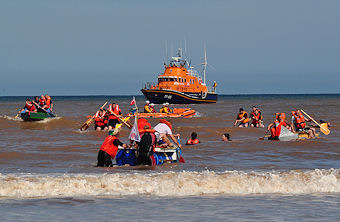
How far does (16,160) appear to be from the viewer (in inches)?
661

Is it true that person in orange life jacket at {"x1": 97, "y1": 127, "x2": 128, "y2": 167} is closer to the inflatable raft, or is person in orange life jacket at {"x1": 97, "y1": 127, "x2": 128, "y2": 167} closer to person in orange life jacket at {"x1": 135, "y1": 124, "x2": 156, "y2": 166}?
person in orange life jacket at {"x1": 135, "y1": 124, "x2": 156, "y2": 166}

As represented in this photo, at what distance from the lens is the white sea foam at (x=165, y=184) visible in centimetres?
1127

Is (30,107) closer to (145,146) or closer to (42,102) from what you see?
(42,102)

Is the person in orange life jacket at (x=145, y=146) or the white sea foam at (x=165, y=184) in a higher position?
the person in orange life jacket at (x=145, y=146)

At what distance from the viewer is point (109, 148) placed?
1430 cm

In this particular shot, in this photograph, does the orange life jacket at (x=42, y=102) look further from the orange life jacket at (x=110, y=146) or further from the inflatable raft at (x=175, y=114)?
the orange life jacket at (x=110, y=146)

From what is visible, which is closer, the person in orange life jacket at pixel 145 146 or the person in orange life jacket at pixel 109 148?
the person in orange life jacket at pixel 109 148

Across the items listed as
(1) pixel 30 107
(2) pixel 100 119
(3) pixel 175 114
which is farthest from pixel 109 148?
(3) pixel 175 114

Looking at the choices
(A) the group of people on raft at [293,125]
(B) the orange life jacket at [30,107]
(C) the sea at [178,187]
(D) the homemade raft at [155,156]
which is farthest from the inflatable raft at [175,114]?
(D) the homemade raft at [155,156]

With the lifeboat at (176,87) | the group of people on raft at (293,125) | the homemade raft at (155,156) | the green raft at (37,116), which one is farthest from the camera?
the lifeboat at (176,87)

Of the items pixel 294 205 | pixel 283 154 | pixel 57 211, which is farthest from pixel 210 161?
pixel 57 211

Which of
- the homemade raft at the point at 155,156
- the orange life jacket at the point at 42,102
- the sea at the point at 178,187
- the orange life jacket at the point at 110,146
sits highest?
the orange life jacket at the point at 42,102

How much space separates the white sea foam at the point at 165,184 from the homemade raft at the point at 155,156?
6.88ft

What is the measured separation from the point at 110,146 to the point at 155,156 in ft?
4.94
